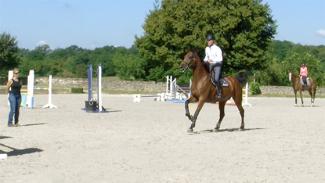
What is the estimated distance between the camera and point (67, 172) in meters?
9.37

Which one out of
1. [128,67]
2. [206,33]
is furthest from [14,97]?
[128,67]

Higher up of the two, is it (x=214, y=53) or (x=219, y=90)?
(x=214, y=53)

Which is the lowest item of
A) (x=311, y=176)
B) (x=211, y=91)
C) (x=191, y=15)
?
(x=311, y=176)

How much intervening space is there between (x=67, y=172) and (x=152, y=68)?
218 feet

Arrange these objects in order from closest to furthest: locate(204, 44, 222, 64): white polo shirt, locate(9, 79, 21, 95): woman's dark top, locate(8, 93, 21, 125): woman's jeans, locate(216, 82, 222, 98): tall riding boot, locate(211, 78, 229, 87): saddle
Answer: locate(204, 44, 222, 64): white polo shirt, locate(211, 78, 229, 87): saddle, locate(216, 82, 222, 98): tall riding boot, locate(8, 93, 21, 125): woman's jeans, locate(9, 79, 21, 95): woman's dark top

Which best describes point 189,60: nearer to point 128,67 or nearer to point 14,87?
point 14,87

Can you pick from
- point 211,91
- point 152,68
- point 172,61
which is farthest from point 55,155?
point 152,68

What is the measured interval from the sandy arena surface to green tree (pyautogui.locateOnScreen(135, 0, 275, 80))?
4675 centimetres

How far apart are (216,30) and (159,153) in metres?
54.2

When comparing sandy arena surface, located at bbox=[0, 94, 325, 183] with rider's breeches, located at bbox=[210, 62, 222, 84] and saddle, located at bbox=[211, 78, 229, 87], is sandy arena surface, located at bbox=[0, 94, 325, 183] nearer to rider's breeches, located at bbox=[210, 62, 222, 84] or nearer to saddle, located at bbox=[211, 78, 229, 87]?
saddle, located at bbox=[211, 78, 229, 87]

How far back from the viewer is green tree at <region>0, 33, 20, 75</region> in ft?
261

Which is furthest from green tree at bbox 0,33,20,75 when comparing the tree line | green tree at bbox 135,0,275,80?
green tree at bbox 135,0,275,80

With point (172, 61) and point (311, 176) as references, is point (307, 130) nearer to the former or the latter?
point (311, 176)

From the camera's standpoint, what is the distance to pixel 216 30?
214 ft
